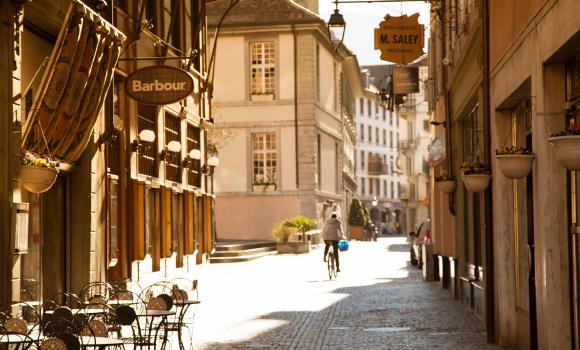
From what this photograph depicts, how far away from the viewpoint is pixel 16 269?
41.1 ft

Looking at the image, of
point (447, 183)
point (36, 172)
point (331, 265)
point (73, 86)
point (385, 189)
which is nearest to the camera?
point (36, 172)

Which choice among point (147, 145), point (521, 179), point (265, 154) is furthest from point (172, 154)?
point (265, 154)

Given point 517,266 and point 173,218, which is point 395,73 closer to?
point 173,218

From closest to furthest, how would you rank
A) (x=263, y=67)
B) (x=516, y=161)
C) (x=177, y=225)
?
(x=516, y=161), (x=177, y=225), (x=263, y=67)

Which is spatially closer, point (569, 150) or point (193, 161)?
point (569, 150)

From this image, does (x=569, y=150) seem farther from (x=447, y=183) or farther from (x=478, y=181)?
(x=447, y=183)

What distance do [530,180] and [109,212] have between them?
761 centimetres

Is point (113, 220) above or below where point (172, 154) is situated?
below

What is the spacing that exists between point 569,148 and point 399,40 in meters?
13.3

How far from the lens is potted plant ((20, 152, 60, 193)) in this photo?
12375 mm

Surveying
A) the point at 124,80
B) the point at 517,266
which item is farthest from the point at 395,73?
the point at 517,266

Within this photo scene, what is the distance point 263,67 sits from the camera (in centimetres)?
5397

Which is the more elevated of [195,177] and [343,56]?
[343,56]

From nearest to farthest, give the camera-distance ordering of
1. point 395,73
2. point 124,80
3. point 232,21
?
1. point 124,80
2. point 395,73
3. point 232,21
